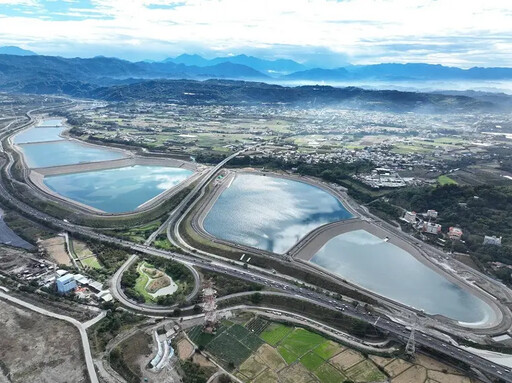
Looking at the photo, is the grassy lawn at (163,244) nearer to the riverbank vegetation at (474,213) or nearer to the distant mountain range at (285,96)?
the riverbank vegetation at (474,213)

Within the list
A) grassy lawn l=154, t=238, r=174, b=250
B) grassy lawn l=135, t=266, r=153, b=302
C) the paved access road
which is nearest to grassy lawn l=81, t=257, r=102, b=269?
grassy lawn l=135, t=266, r=153, b=302

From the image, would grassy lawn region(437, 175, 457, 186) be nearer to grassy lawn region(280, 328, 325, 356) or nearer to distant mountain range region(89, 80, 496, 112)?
grassy lawn region(280, 328, 325, 356)

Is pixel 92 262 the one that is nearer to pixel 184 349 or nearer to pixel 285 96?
pixel 184 349

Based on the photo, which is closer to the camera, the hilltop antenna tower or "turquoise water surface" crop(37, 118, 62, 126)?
the hilltop antenna tower

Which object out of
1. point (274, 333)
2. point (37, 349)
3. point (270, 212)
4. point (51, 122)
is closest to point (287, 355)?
point (274, 333)

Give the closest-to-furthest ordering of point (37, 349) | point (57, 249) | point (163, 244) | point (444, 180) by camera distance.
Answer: point (37, 349)
point (57, 249)
point (163, 244)
point (444, 180)

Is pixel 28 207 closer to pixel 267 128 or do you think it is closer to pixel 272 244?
pixel 272 244

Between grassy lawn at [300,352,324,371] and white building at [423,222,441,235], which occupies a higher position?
→ white building at [423,222,441,235]
